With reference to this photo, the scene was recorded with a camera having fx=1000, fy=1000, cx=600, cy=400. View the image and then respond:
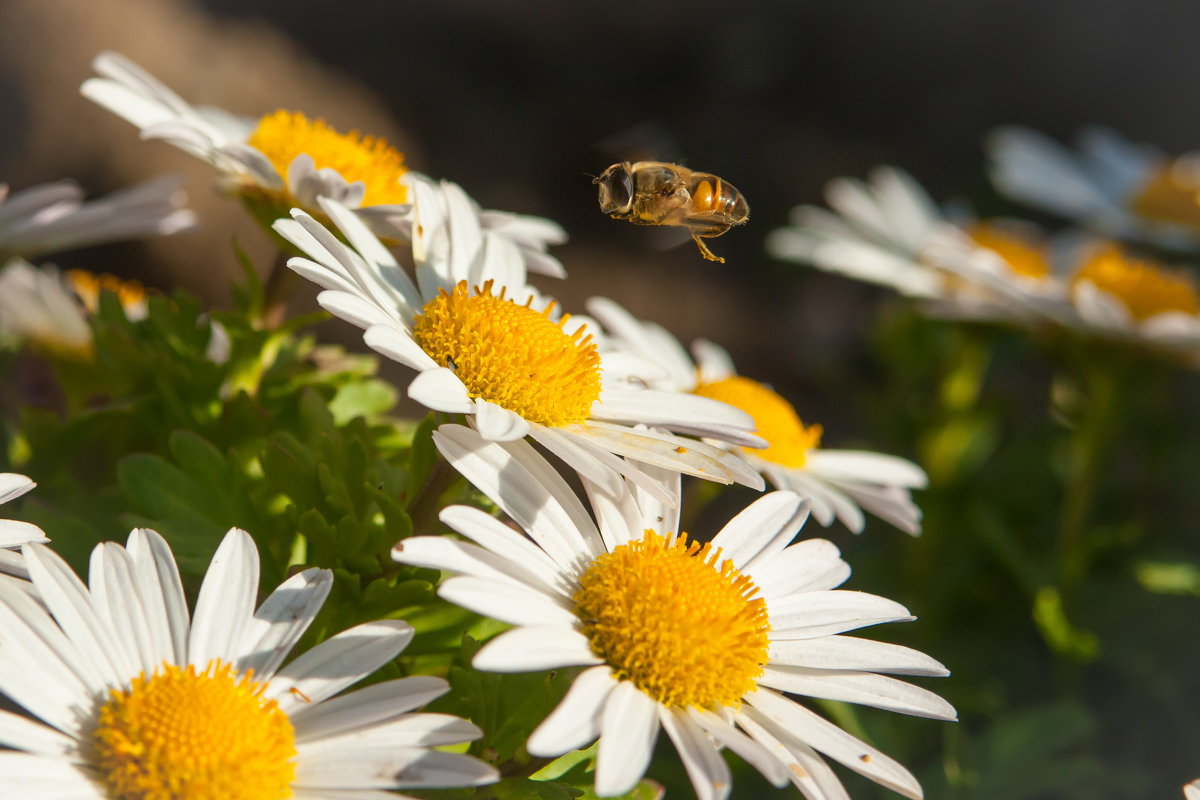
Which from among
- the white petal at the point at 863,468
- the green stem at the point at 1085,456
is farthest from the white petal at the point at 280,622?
the green stem at the point at 1085,456

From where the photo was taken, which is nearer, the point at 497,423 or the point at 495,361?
the point at 497,423

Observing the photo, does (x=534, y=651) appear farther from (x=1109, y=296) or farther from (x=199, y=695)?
(x=1109, y=296)

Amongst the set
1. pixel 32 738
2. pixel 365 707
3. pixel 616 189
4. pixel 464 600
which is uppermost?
pixel 616 189

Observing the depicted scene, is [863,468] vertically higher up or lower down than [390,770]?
higher up

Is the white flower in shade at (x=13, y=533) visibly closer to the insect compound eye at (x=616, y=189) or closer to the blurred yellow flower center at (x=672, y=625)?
the blurred yellow flower center at (x=672, y=625)

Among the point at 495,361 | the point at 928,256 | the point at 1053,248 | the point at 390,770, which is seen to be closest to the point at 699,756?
the point at 390,770

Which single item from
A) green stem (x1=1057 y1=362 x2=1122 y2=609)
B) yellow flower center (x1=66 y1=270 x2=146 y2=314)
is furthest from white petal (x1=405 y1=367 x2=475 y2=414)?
green stem (x1=1057 y1=362 x2=1122 y2=609)

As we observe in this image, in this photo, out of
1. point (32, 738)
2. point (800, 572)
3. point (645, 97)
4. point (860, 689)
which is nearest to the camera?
point (32, 738)

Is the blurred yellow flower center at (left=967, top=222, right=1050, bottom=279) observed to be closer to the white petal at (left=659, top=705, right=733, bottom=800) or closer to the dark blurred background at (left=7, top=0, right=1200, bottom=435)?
the dark blurred background at (left=7, top=0, right=1200, bottom=435)
